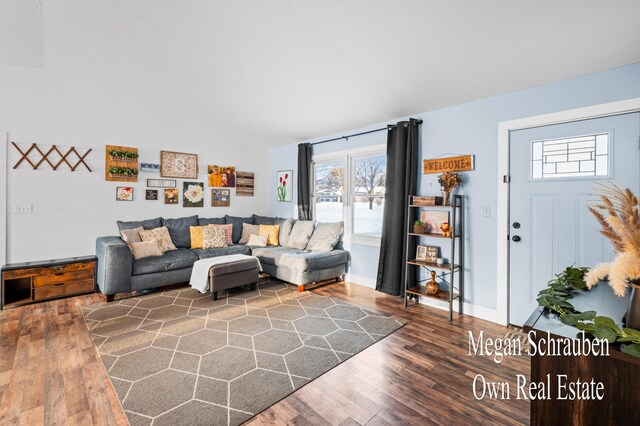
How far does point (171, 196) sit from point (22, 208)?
1740 mm

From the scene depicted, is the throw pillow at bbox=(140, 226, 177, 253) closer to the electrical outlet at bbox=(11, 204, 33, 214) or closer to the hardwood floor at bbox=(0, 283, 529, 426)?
the electrical outlet at bbox=(11, 204, 33, 214)

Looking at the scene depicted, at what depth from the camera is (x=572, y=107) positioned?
8.39 ft

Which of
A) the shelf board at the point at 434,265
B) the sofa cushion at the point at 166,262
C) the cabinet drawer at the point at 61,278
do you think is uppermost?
the shelf board at the point at 434,265

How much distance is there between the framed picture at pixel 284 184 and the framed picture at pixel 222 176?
0.88 metres

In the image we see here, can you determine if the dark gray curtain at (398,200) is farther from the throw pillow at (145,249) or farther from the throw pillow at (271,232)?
the throw pillow at (145,249)

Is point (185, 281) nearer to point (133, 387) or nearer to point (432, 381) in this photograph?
point (133, 387)

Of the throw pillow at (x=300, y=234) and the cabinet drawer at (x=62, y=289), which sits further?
the throw pillow at (x=300, y=234)

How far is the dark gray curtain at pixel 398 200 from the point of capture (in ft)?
11.8

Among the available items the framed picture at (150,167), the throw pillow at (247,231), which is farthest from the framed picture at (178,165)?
the throw pillow at (247,231)

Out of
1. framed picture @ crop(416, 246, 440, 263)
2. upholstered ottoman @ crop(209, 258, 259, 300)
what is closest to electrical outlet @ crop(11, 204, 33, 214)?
upholstered ottoman @ crop(209, 258, 259, 300)

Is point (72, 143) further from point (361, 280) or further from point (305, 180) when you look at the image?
point (361, 280)

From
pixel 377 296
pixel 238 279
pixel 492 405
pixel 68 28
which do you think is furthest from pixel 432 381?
pixel 68 28

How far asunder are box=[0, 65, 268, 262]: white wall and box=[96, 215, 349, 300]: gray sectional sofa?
0.34 meters

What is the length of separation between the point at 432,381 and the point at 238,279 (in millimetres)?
2510
